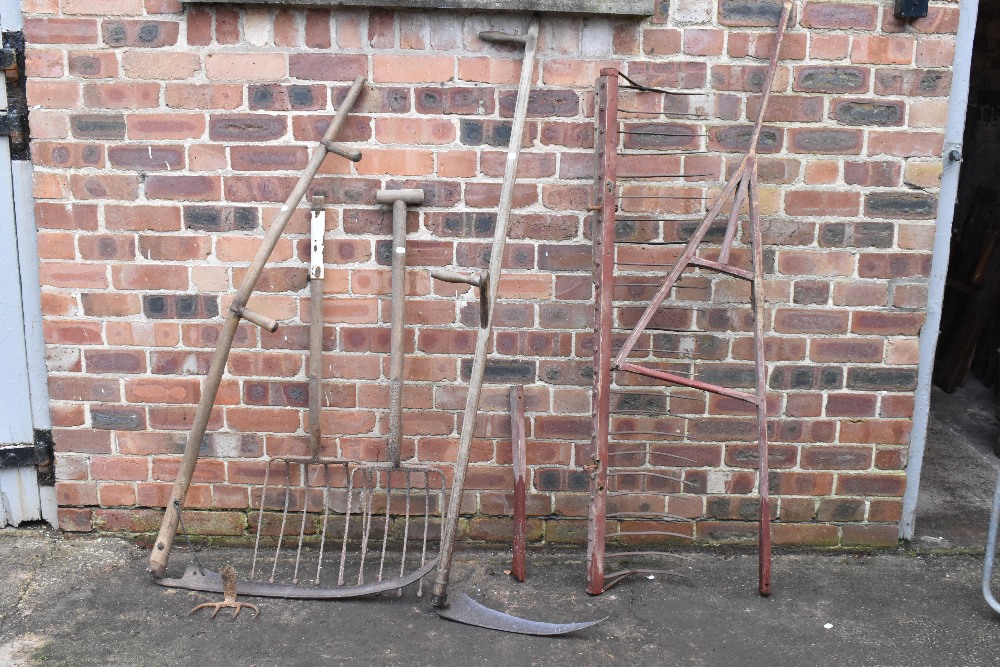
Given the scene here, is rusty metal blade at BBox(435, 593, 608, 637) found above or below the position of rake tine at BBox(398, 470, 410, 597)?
below

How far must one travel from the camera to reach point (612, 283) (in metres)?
3.00

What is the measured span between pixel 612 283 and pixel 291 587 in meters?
1.46

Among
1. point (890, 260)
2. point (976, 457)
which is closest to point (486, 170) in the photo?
point (890, 260)

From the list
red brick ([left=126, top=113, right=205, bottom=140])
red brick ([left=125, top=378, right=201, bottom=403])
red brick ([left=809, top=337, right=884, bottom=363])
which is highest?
red brick ([left=126, top=113, right=205, bottom=140])

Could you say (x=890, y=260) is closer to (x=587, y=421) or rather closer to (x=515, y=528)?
(x=587, y=421)

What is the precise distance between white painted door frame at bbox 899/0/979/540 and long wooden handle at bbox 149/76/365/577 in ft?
6.67

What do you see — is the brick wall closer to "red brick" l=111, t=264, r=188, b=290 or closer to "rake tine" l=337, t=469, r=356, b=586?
"red brick" l=111, t=264, r=188, b=290

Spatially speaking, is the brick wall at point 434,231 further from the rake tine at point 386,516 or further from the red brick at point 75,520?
the rake tine at point 386,516

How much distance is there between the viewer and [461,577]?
3.26 m

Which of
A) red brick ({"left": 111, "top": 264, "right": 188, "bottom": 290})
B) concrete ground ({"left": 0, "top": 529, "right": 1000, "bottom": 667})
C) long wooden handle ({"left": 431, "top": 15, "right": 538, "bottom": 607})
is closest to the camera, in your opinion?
concrete ground ({"left": 0, "top": 529, "right": 1000, "bottom": 667})

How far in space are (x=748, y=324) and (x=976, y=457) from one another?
1.88m

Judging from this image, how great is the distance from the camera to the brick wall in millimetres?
3117

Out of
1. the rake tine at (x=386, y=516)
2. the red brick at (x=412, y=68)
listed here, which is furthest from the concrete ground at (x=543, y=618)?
the red brick at (x=412, y=68)

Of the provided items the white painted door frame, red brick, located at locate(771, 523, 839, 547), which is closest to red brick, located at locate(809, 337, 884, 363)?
the white painted door frame
